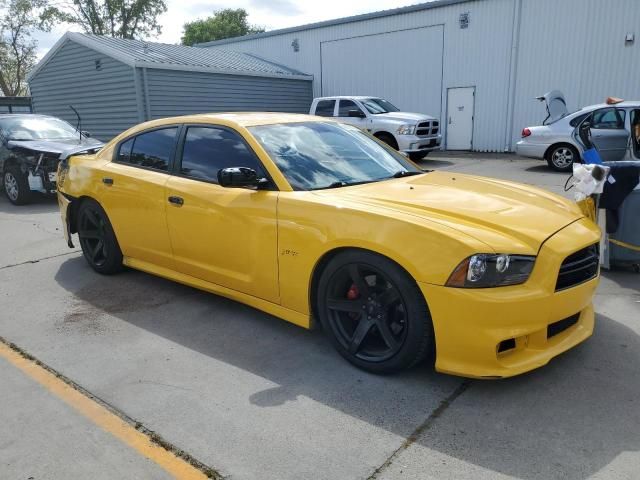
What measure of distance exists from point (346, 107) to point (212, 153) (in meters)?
11.3

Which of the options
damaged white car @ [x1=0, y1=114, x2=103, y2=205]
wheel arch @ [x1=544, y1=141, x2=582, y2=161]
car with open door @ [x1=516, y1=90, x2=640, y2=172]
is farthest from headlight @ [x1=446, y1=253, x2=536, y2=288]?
wheel arch @ [x1=544, y1=141, x2=582, y2=161]

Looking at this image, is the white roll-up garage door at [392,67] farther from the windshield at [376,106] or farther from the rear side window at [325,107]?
the rear side window at [325,107]

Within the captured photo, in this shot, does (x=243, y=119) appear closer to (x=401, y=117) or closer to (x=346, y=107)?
(x=401, y=117)

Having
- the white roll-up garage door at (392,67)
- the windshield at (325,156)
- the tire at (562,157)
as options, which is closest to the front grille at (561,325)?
the windshield at (325,156)

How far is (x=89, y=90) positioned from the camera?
16781mm

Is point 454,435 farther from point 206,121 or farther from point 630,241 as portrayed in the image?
point 630,241

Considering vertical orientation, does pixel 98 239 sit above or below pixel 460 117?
below

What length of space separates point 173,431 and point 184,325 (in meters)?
1.42

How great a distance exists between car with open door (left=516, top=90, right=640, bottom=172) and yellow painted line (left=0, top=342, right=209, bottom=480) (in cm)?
926

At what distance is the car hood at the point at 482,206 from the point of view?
2.85 metres

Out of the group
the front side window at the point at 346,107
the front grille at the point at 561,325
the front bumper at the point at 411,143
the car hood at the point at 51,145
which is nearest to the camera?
the front grille at the point at 561,325

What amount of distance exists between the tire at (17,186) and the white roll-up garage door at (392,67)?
45.0ft

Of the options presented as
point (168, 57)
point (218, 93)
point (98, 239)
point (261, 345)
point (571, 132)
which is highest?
point (168, 57)

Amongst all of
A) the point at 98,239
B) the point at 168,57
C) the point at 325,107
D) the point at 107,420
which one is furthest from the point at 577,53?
the point at 107,420
